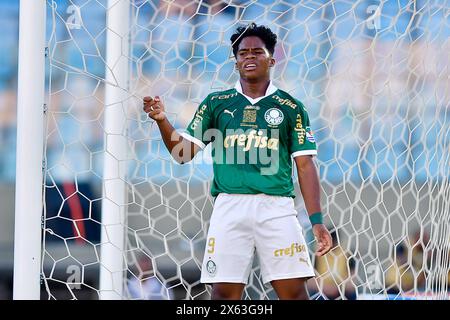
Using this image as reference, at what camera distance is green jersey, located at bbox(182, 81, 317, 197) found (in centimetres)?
342

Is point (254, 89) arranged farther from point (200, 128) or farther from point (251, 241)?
point (251, 241)

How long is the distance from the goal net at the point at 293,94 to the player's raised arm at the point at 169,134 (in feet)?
2.09

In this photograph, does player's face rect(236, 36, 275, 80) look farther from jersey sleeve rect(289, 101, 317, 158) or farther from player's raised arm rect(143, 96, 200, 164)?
player's raised arm rect(143, 96, 200, 164)

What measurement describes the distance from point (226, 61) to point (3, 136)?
1.98 m

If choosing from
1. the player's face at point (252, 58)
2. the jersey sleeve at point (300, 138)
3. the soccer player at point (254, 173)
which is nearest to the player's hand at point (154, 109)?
→ the soccer player at point (254, 173)

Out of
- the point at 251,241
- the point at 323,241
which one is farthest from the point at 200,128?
the point at 323,241

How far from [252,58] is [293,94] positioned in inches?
40.0

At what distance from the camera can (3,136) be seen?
573 cm

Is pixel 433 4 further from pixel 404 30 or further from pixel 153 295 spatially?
pixel 153 295

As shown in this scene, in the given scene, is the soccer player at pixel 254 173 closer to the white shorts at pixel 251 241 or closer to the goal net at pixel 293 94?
the white shorts at pixel 251 241

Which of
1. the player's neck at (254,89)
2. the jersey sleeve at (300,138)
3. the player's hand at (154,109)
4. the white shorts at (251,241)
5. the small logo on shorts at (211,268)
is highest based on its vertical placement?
the player's neck at (254,89)

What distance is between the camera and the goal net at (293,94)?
419 cm

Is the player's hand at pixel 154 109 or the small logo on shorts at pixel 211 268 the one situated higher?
the player's hand at pixel 154 109

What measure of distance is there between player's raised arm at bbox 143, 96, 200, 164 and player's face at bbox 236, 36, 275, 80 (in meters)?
0.32
